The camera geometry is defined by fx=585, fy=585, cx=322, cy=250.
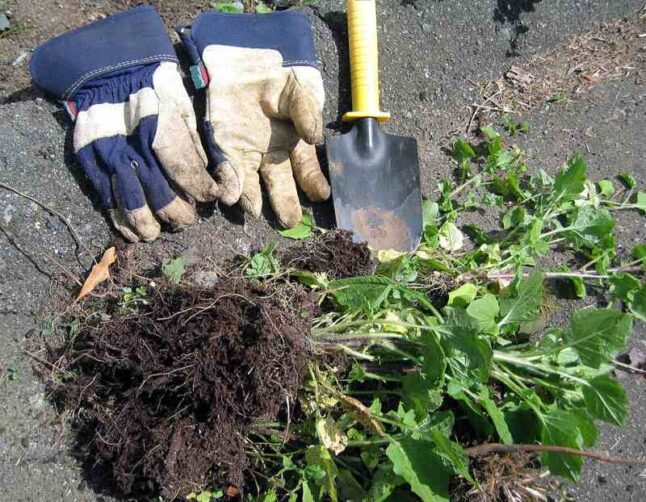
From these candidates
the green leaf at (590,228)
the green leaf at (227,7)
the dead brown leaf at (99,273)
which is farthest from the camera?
the green leaf at (227,7)

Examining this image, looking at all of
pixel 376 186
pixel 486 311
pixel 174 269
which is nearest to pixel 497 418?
pixel 486 311

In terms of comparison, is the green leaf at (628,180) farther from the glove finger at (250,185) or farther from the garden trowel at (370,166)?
the glove finger at (250,185)

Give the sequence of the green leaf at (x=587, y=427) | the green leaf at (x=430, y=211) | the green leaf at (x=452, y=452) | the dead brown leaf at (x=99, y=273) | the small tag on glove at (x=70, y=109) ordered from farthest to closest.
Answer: the green leaf at (x=430, y=211), the small tag on glove at (x=70, y=109), the dead brown leaf at (x=99, y=273), the green leaf at (x=587, y=427), the green leaf at (x=452, y=452)

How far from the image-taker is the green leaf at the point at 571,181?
204 cm

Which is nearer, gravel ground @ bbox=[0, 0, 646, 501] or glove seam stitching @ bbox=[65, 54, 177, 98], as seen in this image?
gravel ground @ bbox=[0, 0, 646, 501]

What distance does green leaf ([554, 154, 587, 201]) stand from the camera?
6.68ft

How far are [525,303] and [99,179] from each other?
1.40 meters

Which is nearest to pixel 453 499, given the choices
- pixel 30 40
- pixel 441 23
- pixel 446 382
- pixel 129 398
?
pixel 446 382

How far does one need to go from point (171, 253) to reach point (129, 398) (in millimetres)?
541

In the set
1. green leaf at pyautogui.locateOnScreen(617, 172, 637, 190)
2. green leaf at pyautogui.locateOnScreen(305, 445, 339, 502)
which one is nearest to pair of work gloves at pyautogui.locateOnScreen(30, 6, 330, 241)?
green leaf at pyautogui.locateOnScreen(305, 445, 339, 502)

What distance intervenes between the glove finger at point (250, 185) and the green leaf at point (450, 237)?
667mm

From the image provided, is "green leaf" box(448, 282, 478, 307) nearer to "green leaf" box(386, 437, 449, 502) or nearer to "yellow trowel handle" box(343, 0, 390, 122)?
"green leaf" box(386, 437, 449, 502)

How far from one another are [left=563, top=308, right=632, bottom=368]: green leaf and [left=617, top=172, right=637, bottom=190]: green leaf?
3.16 ft

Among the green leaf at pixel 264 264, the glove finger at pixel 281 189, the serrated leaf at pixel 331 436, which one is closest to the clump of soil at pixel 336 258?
the green leaf at pixel 264 264
